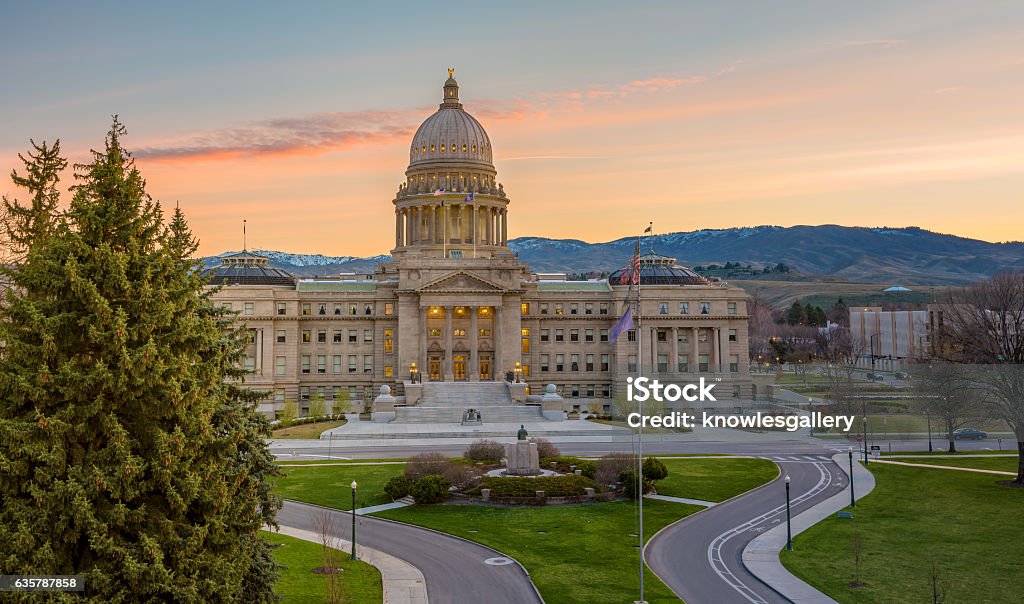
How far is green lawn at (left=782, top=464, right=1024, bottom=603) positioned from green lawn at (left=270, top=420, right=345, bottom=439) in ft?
162

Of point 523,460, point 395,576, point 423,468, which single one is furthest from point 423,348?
point 395,576

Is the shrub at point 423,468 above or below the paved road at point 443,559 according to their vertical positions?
above

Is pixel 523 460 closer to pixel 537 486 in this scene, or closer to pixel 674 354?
pixel 537 486

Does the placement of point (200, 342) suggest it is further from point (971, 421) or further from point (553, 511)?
point (971, 421)

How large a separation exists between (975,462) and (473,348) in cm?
5540

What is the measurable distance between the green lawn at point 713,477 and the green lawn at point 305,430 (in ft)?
112

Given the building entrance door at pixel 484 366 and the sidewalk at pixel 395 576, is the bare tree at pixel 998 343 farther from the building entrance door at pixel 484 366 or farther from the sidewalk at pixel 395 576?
the building entrance door at pixel 484 366

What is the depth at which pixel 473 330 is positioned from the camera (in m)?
100

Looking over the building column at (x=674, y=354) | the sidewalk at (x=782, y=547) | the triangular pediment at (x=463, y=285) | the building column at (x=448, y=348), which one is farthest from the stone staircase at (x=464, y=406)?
the sidewalk at (x=782, y=547)

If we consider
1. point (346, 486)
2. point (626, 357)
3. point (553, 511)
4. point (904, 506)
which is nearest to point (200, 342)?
point (553, 511)

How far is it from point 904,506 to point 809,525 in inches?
304

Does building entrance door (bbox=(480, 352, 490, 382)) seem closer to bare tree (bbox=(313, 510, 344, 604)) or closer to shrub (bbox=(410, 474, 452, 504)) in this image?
shrub (bbox=(410, 474, 452, 504))

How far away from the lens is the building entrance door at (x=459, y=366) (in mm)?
102438

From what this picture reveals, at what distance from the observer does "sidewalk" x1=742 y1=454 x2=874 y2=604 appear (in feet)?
105
